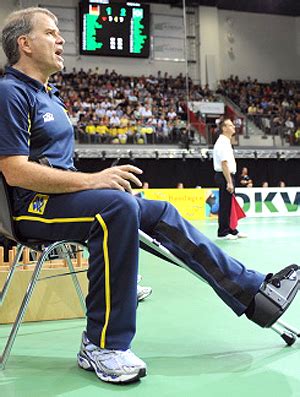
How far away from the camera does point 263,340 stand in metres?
2.25

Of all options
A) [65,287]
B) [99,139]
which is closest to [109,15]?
[99,139]

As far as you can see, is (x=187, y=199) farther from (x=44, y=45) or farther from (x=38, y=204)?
(x=38, y=204)

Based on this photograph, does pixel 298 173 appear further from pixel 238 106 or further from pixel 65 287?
pixel 65 287

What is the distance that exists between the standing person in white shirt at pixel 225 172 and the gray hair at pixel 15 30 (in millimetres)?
4620

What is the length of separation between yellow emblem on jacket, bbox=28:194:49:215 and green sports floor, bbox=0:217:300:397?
0.56m

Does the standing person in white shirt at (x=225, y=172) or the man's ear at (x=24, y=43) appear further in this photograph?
the standing person in white shirt at (x=225, y=172)

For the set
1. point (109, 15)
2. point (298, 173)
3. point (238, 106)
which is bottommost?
point (298, 173)

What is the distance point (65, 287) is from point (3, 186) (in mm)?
967

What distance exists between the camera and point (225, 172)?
6.58 metres

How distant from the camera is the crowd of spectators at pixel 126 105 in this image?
1586 centimetres

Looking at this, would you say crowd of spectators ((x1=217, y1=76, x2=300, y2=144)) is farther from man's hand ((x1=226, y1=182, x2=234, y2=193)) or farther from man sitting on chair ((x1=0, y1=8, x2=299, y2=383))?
man sitting on chair ((x1=0, y1=8, x2=299, y2=383))

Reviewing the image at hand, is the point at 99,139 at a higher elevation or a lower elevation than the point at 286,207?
higher

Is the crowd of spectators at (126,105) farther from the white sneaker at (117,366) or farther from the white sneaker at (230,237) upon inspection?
the white sneaker at (117,366)

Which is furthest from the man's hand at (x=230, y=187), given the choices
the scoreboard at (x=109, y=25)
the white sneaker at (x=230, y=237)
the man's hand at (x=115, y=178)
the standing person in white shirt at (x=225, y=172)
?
the scoreboard at (x=109, y=25)
